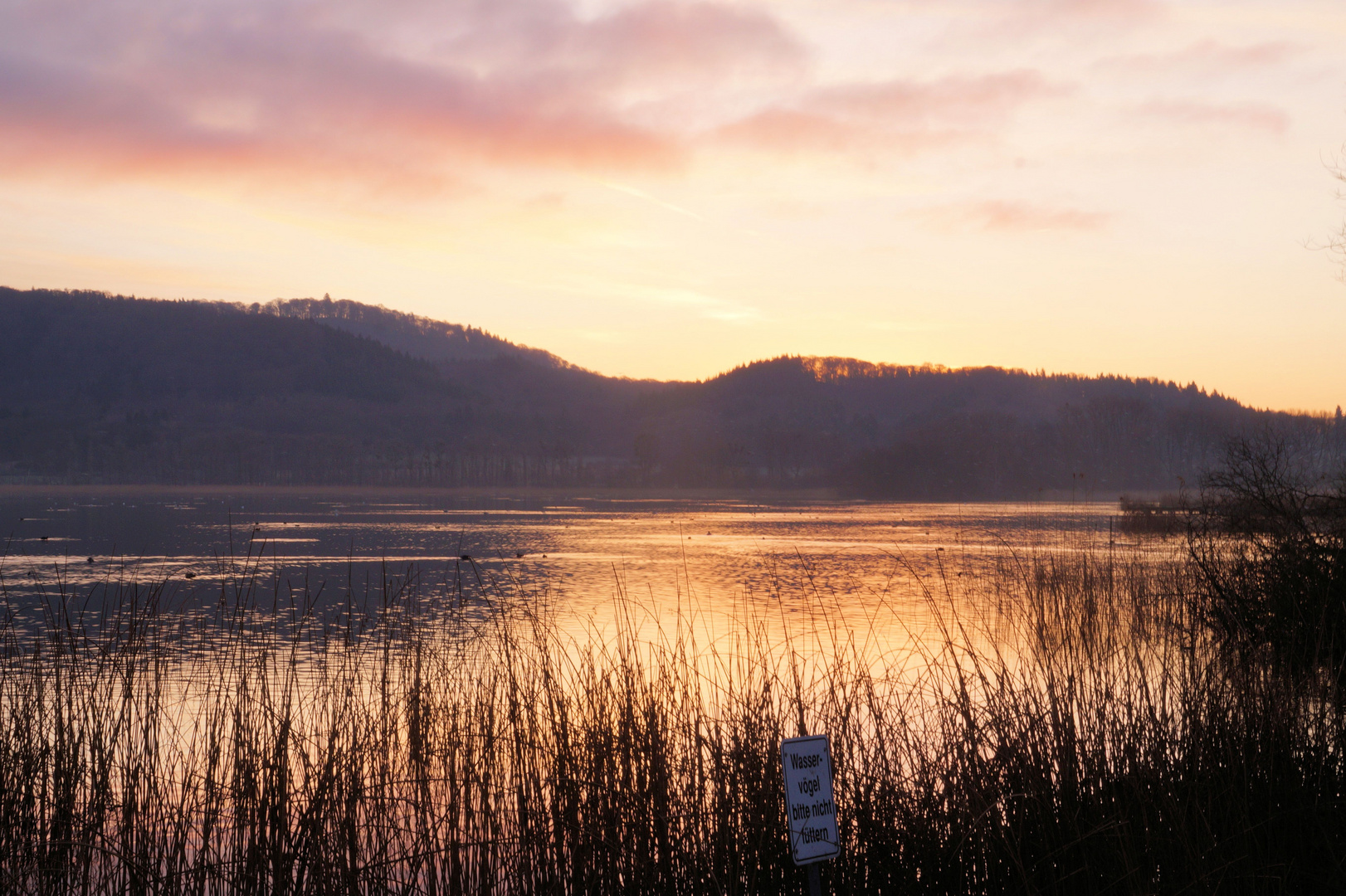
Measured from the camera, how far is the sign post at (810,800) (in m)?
3.15

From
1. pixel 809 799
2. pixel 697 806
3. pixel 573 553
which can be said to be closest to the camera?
pixel 809 799

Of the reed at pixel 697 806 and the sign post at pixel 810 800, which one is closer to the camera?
the sign post at pixel 810 800

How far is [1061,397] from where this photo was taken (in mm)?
198875

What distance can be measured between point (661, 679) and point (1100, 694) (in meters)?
2.94

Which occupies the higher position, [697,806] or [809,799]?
[809,799]

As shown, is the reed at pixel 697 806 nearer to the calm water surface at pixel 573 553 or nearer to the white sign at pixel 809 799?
the calm water surface at pixel 573 553

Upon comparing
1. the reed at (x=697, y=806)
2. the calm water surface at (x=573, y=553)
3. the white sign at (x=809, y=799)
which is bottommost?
the calm water surface at (x=573, y=553)

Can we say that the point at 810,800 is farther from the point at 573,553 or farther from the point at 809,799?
the point at 573,553

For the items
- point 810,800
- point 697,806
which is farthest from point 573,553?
point 810,800

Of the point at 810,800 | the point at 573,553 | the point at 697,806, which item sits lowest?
the point at 573,553

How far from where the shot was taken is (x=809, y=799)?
319cm

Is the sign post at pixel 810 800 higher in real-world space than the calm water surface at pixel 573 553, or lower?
higher

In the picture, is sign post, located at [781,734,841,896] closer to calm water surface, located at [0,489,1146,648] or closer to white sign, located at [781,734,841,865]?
white sign, located at [781,734,841,865]

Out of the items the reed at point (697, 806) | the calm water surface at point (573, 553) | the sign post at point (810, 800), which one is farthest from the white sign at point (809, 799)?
the calm water surface at point (573, 553)
